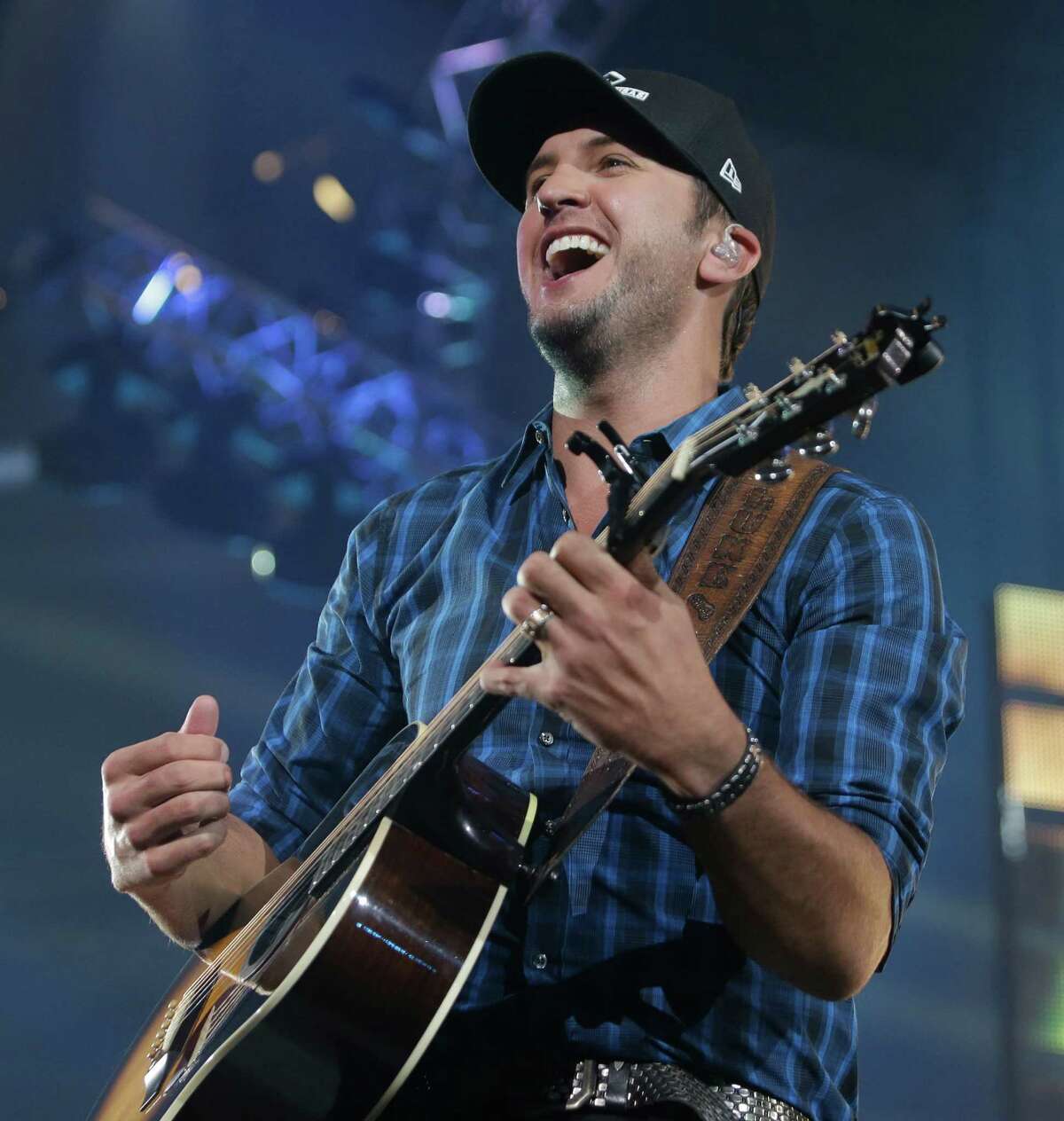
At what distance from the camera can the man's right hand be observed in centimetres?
200

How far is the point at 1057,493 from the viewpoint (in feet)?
18.8

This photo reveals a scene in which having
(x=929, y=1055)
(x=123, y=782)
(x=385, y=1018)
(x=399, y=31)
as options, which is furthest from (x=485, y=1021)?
(x=399, y=31)

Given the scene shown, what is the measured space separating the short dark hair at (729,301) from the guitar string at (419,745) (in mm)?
865

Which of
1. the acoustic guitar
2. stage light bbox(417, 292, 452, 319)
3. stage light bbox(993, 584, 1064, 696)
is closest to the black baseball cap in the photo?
the acoustic guitar

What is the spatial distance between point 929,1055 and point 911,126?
160 inches

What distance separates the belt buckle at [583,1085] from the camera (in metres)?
1.69

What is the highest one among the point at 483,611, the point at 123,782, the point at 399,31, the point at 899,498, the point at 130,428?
the point at 399,31

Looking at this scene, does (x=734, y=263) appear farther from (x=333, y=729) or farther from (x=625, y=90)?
(x=333, y=729)

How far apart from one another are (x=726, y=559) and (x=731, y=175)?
110cm

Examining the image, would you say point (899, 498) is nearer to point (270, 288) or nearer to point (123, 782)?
point (123, 782)

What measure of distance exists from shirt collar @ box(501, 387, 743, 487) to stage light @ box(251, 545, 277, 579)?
2.39 m

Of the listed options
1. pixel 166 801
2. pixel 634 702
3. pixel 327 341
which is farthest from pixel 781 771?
pixel 327 341

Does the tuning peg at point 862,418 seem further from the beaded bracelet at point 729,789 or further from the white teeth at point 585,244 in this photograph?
the white teeth at point 585,244

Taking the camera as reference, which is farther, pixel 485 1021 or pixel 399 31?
pixel 399 31
